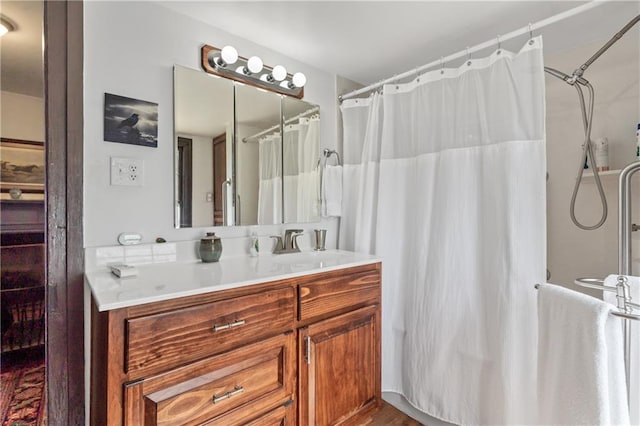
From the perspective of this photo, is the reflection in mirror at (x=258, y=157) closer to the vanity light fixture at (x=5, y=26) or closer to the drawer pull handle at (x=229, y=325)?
the drawer pull handle at (x=229, y=325)

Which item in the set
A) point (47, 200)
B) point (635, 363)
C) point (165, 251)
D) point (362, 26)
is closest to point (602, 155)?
point (635, 363)

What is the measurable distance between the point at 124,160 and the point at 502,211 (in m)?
1.79

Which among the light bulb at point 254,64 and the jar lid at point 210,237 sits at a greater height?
the light bulb at point 254,64

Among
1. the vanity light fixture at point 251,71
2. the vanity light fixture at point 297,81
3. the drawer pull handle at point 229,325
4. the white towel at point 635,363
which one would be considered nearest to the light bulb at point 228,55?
the vanity light fixture at point 251,71

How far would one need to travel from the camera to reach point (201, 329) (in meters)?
1.06

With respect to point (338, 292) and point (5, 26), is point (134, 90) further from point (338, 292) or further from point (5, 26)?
point (338, 292)

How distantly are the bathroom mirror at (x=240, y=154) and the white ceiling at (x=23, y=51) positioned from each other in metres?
0.52

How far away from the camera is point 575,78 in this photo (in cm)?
156

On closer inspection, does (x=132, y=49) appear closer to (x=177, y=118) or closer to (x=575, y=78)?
(x=177, y=118)

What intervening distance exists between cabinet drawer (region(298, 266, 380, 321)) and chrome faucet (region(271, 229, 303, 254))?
0.50m

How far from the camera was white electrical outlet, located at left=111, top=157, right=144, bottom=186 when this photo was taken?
1397mm

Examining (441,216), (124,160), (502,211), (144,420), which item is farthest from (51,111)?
(502,211)

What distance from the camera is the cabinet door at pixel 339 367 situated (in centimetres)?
138

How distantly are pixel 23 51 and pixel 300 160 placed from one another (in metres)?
1.39
